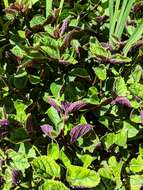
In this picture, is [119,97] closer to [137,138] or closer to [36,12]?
[137,138]

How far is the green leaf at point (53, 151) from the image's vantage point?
146 centimetres

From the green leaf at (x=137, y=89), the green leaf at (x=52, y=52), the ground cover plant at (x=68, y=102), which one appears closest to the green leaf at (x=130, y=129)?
the ground cover plant at (x=68, y=102)

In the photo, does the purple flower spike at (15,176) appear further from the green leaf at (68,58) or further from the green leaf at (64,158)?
the green leaf at (68,58)

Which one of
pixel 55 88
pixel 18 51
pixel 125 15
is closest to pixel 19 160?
pixel 55 88

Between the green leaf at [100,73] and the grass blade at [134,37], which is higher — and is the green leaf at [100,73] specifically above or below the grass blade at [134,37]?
below

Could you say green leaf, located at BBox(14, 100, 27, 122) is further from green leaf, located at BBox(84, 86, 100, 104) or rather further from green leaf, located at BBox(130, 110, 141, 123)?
green leaf, located at BBox(130, 110, 141, 123)

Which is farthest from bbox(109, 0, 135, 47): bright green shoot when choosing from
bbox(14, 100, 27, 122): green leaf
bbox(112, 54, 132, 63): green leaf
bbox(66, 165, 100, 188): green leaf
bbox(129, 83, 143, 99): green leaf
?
bbox(66, 165, 100, 188): green leaf

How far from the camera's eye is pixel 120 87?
1.55 m

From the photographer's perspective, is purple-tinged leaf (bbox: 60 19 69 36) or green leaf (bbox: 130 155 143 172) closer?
green leaf (bbox: 130 155 143 172)

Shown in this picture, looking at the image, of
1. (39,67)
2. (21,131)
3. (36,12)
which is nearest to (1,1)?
(36,12)

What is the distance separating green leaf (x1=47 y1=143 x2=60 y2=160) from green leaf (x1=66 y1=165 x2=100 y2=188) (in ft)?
0.27

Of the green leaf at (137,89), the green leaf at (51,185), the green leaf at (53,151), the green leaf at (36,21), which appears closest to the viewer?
the green leaf at (51,185)

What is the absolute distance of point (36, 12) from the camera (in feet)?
6.17

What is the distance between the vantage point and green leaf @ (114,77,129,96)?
1.54m
